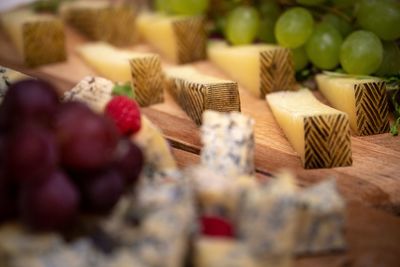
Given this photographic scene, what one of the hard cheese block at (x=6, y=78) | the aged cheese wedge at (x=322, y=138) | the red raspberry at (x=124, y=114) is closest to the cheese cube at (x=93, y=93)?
the red raspberry at (x=124, y=114)

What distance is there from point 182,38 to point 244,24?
0.22 m

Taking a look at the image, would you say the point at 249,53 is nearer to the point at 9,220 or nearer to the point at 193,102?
the point at 193,102

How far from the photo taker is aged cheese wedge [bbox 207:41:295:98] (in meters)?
1.56

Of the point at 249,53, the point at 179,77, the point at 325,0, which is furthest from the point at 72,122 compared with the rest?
the point at 325,0

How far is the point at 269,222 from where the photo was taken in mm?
769

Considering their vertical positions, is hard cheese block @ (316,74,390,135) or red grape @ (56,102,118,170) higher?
red grape @ (56,102,118,170)

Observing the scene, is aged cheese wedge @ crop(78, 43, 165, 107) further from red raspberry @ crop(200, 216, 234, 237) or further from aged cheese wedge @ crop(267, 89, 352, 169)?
red raspberry @ crop(200, 216, 234, 237)

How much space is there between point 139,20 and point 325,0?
2.27 ft

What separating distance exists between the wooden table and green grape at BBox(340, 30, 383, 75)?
0.19 metres

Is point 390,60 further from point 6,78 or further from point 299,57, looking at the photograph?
point 6,78

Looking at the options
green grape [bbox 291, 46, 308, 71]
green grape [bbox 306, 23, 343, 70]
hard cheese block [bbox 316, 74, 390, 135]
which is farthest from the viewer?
green grape [bbox 291, 46, 308, 71]

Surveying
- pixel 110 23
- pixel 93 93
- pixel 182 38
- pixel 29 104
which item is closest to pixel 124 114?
pixel 93 93

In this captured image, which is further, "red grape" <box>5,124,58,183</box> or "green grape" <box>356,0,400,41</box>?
"green grape" <box>356,0,400,41</box>

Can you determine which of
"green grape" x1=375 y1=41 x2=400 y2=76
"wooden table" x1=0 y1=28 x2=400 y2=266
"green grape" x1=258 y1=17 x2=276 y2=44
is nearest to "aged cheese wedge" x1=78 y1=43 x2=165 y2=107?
"wooden table" x1=0 y1=28 x2=400 y2=266
